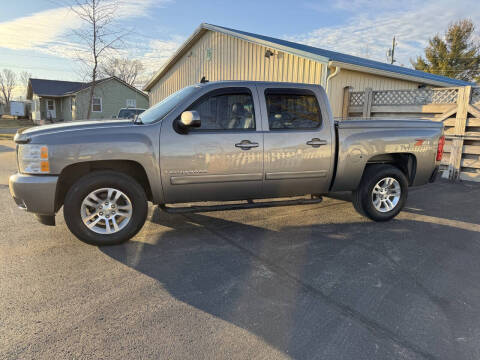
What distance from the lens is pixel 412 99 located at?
9125 millimetres

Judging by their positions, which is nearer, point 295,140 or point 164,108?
point 164,108

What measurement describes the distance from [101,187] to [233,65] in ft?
37.0

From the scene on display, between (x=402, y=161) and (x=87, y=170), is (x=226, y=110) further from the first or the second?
(x=402, y=161)

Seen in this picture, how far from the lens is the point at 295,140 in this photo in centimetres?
454

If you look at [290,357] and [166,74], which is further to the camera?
[166,74]

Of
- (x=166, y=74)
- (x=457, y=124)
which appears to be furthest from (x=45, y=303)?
(x=166, y=74)

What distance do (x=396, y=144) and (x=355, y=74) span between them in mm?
7028

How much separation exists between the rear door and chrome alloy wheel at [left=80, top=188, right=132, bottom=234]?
1.85 m

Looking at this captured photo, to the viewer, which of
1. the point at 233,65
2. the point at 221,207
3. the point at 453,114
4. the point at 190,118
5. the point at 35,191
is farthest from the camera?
the point at 233,65

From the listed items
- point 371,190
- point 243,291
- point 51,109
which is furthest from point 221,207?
point 51,109

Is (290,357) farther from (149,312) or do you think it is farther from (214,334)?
(149,312)

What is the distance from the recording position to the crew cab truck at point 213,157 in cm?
380

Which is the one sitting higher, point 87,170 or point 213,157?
point 213,157

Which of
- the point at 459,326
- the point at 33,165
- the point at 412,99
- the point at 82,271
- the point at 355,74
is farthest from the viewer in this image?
the point at 355,74
